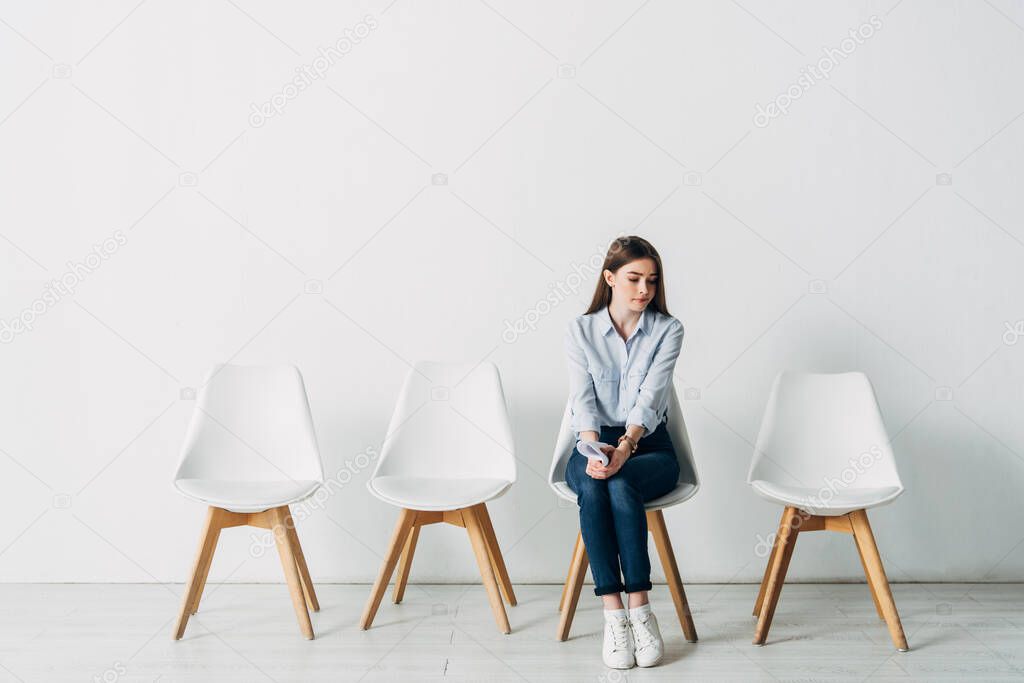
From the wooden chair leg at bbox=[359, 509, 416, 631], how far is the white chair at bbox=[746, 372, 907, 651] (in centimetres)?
102

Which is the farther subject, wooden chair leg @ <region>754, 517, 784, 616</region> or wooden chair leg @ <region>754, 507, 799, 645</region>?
wooden chair leg @ <region>754, 517, 784, 616</region>

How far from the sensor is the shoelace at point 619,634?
81.2 inches

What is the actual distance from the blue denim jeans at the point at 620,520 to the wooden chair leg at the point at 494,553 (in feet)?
1.06

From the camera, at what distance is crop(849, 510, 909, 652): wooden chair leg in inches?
85.9

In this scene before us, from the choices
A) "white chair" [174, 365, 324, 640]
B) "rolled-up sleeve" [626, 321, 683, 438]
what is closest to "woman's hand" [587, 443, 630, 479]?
"rolled-up sleeve" [626, 321, 683, 438]

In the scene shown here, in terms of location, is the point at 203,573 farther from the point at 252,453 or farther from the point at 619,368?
the point at 619,368

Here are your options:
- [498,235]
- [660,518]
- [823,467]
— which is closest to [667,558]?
[660,518]

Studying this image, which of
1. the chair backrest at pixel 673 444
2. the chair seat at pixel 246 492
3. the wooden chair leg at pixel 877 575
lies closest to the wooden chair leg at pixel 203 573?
the chair seat at pixel 246 492

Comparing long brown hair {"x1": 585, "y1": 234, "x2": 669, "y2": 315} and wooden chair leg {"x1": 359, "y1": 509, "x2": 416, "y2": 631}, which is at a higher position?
long brown hair {"x1": 585, "y1": 234, "x2": 669, "y2": 315}

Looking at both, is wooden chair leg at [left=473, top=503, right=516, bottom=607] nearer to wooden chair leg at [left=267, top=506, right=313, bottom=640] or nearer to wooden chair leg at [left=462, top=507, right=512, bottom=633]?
wooden chair leg at [left=462, top=507, right=512, bottom=633]

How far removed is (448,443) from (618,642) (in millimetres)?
867

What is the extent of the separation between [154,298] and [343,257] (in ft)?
2.25

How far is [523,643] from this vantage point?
225 cm

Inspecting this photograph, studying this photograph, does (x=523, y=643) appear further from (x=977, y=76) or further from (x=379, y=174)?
(x=977, y=76)
